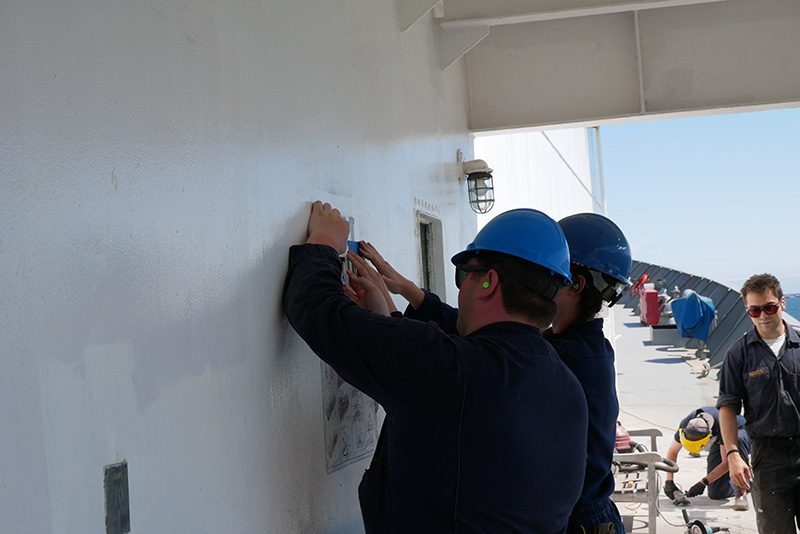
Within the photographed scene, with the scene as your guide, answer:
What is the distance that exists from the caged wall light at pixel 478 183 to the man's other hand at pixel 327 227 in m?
3.48

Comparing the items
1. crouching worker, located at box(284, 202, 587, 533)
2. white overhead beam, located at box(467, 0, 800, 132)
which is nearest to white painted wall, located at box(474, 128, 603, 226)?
white overhead beam, located at box(467, 0, 800, 132)

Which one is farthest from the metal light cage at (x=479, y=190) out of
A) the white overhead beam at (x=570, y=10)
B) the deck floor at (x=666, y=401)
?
the deck floor at (x=666, y=401)

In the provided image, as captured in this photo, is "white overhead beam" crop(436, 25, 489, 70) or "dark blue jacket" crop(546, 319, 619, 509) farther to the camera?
"white overhead beam" crop(436, 25, 489, 70)

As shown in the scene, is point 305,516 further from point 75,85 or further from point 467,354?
point 75,85

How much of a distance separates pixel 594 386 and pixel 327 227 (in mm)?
1230

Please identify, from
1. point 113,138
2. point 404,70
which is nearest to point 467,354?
point 113,138

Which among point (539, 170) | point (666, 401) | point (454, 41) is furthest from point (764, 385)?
point (666, 401)

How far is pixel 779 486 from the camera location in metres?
4.92

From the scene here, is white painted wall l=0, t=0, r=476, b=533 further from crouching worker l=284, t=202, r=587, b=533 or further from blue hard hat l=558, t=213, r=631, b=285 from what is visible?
blue hard hat l=558, t=213, r=631, b=285

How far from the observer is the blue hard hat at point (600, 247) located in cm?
323

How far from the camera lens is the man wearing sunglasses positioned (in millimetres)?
4918

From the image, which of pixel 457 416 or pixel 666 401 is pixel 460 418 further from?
pixel 666 401

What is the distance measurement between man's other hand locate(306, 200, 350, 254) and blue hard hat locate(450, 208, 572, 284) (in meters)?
0.48

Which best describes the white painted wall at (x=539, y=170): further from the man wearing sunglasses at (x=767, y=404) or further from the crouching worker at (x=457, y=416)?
the crouching worker at (x=457, y=416)
